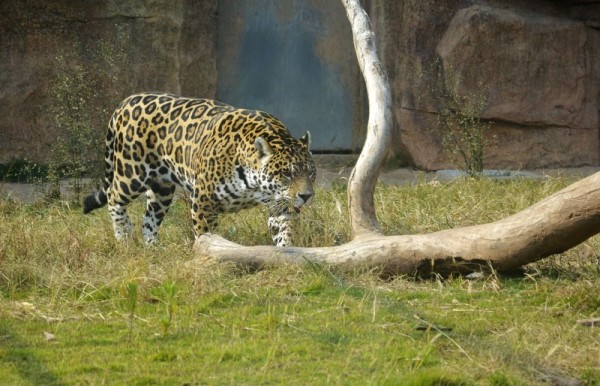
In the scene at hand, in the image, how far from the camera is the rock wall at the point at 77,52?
Answer: 13398 millimetres

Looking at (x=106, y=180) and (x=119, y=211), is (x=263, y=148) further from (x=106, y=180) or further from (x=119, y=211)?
(x=106, y=180)

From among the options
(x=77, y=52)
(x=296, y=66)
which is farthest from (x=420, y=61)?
(x=77, y=52)

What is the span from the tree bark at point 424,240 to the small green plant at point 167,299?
59 cm

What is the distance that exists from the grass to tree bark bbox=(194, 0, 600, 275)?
118mm

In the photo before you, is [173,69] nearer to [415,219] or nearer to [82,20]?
[82,20]

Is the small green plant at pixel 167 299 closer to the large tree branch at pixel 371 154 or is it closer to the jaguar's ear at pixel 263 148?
the large tree branch at pixel 371 154

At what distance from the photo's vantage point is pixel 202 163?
8727 mm

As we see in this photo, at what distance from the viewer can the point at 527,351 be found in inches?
224

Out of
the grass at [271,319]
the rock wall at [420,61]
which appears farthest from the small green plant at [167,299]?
the rock wall at [420,61]

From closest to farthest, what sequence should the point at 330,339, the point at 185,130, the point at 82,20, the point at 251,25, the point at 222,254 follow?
the point at 330,339
the point at 222,254
the point at 185,130
the point at 82,20
the point at 251,25

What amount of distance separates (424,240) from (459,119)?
18.0 ft

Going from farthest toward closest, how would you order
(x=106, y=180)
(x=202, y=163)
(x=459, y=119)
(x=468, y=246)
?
(x=459, y=119) < (x=106, y=180) < (x=202, y=163) < (x=468, y=246)

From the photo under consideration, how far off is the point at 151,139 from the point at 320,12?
592cm

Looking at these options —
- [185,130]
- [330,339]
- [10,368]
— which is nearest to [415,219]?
[185,130]
